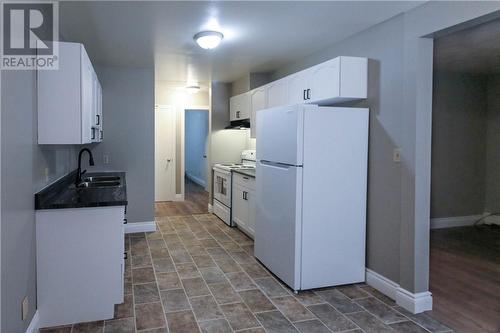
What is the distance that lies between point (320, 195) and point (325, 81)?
3.68ft

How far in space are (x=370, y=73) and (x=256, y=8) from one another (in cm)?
124

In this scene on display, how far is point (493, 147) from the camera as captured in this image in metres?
5.81

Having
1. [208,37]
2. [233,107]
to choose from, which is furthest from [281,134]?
[233,107]

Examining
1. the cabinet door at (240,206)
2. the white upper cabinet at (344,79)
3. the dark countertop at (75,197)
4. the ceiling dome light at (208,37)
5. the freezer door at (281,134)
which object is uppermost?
the ceiling dome light at (208,37)

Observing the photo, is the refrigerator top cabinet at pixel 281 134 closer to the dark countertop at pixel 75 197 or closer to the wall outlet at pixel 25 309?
the dark countertop at pixel 75 197

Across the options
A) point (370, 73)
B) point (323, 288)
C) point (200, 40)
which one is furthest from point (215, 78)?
point (323, 288)

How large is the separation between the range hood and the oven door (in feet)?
2.73

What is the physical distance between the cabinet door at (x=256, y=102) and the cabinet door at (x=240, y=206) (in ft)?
2.93

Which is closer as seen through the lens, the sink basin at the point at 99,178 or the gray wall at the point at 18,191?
the gray wall at the point at 18,191

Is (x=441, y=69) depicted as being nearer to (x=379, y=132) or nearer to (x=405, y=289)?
(x=379, y=132)

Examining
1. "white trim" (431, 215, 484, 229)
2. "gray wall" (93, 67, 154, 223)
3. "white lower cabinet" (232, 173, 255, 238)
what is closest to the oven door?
"white lower cabinet" (232, 173, 255, 238)

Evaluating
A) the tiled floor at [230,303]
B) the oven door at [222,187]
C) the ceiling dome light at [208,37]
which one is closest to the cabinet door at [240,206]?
the oven door at [222,187]

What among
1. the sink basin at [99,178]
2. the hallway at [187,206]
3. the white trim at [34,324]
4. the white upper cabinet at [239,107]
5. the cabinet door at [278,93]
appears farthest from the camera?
the hallway at [187,206]

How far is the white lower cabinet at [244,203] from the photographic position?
498cm
